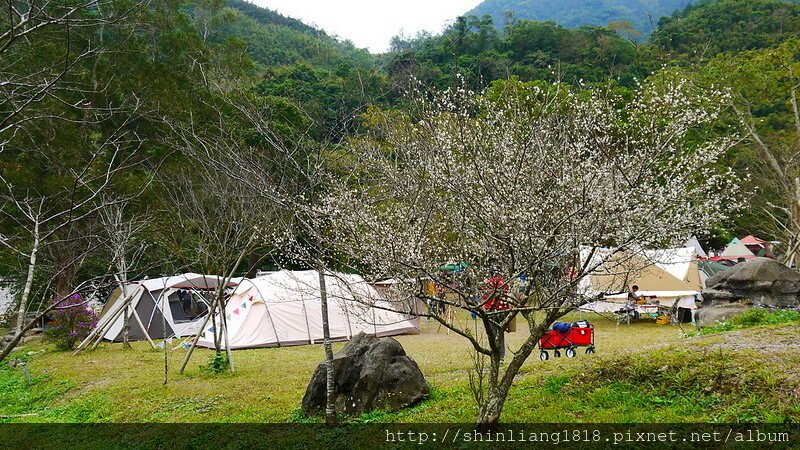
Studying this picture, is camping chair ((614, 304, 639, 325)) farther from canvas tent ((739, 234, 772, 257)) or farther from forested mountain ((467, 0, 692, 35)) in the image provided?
forested mountain ((467, 0, 692, 35))

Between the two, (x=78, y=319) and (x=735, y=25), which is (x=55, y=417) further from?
(x=735, y=25)

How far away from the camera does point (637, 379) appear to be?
5668 millimetres

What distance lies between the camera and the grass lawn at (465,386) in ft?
16.0

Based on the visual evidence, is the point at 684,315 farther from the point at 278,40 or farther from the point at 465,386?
the point at 278,40

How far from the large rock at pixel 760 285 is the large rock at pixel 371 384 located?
849 centimetres

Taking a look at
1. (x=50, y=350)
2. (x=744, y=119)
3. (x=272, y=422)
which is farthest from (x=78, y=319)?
(x=744, y=119)

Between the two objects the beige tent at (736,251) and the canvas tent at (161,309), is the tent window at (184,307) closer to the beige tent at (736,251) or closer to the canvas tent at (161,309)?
the canvas tent at (161,309)

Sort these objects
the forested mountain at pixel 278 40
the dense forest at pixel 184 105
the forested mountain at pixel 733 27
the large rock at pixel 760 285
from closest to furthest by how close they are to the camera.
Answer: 1. the dense forest at pixel 184 105
2. the large rock at pixel 760 285
3. the forested mountain at pixel 733 27
4. the forested mountain at pixel 278 40

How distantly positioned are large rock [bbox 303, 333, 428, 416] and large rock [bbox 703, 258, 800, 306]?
334 inches

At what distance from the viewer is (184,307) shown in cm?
1584

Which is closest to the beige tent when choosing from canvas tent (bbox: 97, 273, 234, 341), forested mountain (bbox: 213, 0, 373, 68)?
forested mountain (bbox: 213, 0, 373, 68)

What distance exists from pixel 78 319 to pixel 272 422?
926 cm

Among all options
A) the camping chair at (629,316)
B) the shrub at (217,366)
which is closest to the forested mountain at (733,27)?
the camping chair at (629,316)

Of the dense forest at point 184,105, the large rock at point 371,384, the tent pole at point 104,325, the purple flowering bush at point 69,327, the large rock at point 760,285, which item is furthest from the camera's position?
the purple flowering bush at point 69,327
